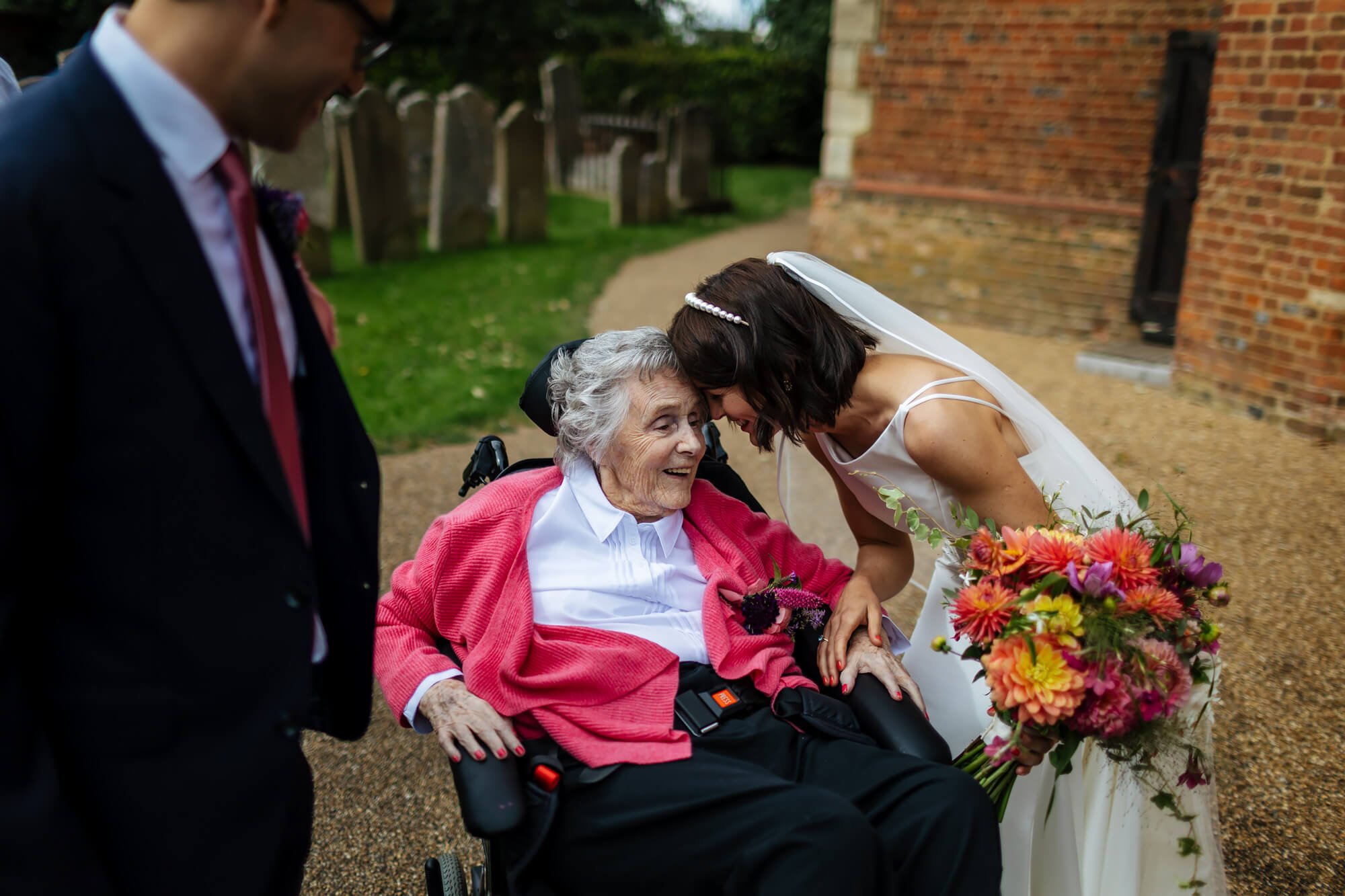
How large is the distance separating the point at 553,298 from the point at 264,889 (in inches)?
329

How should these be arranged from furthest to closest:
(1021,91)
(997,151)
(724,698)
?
1. (997,151)
2. (1021,91)
3. (724,698)

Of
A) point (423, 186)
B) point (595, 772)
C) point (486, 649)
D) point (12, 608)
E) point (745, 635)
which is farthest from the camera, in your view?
point (423, 186)

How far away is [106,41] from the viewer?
4.19 feet

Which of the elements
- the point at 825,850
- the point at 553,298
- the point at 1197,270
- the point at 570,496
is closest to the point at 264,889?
the point at 825,850

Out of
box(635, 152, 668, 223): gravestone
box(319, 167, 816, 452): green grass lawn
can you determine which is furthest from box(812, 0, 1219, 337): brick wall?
box(635, 152, 668, 223): gravestone

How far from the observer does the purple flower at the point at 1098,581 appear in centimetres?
194

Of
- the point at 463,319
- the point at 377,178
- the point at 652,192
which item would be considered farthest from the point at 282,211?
the point at 652,192

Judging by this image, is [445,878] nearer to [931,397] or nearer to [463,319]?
[931,397]

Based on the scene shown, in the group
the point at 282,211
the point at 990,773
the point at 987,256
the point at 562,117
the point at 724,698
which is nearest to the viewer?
the point at 282,211

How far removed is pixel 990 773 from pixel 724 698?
60 cm

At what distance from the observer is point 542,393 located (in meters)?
2.79

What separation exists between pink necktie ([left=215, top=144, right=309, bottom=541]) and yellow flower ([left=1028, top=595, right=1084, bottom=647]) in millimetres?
1294

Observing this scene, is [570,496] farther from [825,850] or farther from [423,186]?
[423,186]

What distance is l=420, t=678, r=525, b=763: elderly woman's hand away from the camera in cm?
217
